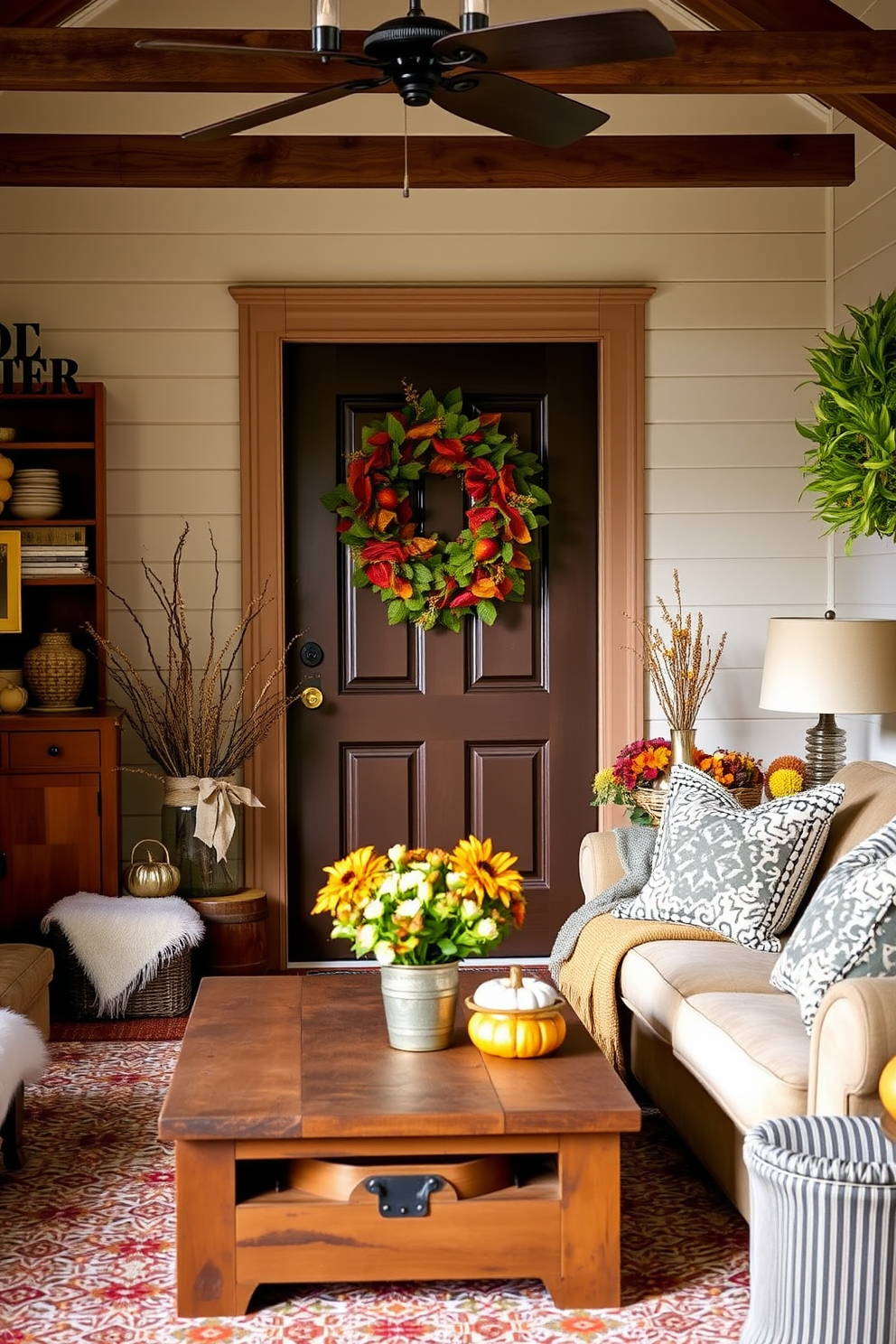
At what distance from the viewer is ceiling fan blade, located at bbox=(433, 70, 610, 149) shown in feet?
8.41

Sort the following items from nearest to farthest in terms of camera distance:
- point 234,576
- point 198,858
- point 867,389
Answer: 1. point 867,389
2. point 198,858
3. point 234,576

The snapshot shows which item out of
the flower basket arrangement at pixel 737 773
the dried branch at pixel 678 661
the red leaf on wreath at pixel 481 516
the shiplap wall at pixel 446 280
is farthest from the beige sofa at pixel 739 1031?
the shiplap wall at pixel 446 280

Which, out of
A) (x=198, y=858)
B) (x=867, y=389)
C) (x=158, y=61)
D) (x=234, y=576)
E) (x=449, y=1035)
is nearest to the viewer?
(x=449, y=1035)

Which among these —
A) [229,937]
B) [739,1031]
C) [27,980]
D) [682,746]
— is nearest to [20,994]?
[27,980]

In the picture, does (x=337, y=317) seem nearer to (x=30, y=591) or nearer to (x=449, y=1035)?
(x=30, y=591)

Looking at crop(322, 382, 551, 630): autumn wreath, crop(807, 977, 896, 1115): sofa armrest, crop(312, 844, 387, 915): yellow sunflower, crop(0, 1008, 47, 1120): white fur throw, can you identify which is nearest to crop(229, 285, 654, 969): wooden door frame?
crop(322, 382, 551, 630): autumn wreath

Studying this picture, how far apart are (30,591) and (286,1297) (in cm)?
298

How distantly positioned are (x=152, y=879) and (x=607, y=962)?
1.71 metres

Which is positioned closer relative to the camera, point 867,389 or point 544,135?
point 544,135

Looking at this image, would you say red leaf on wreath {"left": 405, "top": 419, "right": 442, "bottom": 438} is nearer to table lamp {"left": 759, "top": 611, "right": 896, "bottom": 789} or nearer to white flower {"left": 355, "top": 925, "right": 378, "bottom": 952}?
table lamp {"left": 759, "top": 611, "right": 896, "bottom": 789}

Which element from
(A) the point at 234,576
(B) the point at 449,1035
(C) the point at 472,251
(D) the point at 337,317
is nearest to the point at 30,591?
(A) the point at 234,576

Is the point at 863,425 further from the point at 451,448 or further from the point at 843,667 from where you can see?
the point at 451,448

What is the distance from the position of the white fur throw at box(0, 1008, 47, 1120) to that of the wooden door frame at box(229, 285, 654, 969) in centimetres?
194

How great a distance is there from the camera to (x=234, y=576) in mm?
5023
